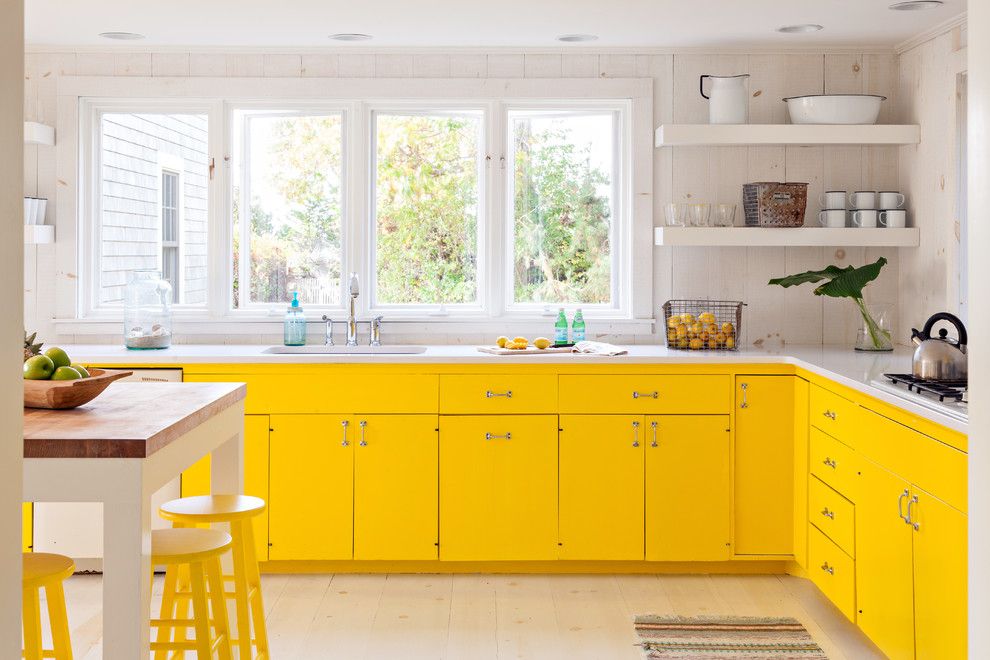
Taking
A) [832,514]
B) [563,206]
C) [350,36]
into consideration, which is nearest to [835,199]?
[563,206]

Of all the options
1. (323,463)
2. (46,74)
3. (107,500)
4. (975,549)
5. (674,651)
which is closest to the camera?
(975,549)

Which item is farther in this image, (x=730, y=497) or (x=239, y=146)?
(x=239, y=146)

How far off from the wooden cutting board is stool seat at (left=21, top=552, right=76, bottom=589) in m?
2.27

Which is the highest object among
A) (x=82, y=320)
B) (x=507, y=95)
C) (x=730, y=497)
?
(x=507, y=95)

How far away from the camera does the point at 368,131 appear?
482 cm

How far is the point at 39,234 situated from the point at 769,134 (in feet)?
10.4

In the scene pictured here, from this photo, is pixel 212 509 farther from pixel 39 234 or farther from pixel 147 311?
pixel 39 234

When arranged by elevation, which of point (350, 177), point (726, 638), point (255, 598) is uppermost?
point (350, 177)

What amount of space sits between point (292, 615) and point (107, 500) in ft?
6.34

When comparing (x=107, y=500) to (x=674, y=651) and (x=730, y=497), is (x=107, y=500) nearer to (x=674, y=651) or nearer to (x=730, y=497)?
(x=674, y=651)

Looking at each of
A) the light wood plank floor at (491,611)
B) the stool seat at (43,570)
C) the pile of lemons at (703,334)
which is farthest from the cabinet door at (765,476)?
the stool seat at (43,570)

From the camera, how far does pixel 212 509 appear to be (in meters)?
2.67

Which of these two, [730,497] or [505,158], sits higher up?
[505,158]

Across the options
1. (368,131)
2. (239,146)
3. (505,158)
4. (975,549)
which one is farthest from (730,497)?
(975,549)
